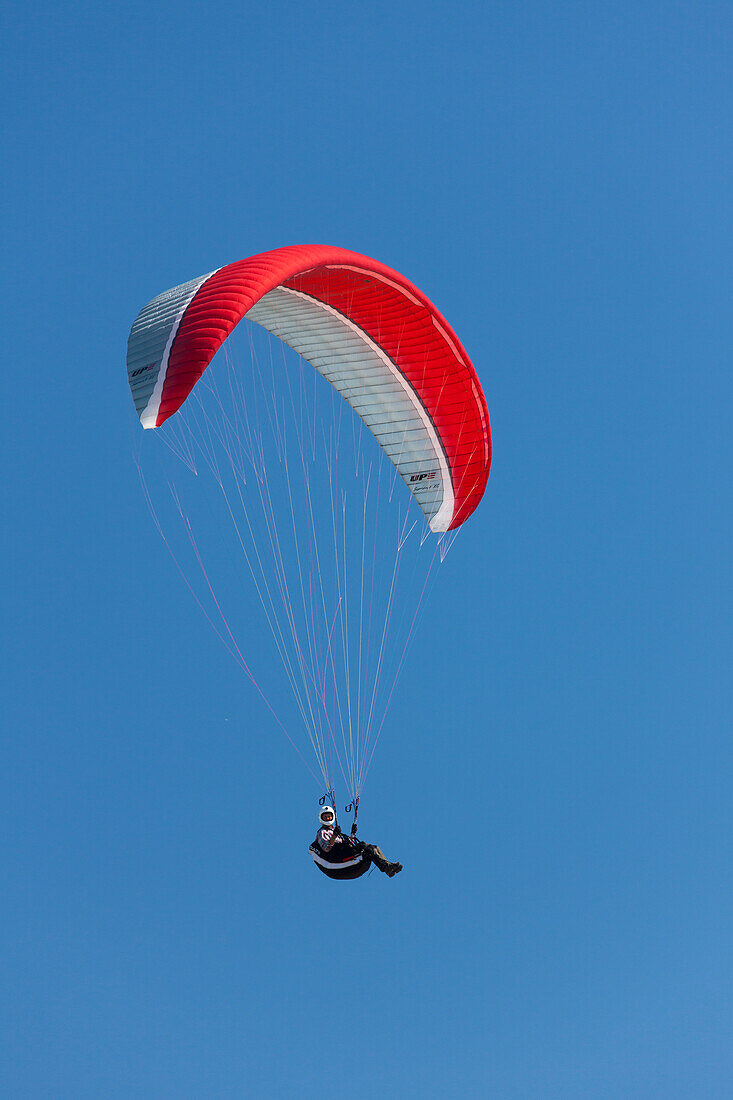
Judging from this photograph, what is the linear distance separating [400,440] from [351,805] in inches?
181

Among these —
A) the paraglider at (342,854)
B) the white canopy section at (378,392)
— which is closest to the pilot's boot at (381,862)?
the paraglider at (342,854)

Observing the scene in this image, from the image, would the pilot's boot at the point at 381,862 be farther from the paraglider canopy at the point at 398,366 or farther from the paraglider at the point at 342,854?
the paraglider canopy at the point at 398,366

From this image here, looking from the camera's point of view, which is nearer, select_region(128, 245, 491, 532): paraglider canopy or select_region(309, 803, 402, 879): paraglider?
select_region(309, 803, 402, 879): paraglider

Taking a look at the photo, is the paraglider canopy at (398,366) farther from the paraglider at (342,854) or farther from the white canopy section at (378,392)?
the paraglider at (342,854)

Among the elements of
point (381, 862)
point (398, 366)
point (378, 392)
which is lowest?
point (381, 862)

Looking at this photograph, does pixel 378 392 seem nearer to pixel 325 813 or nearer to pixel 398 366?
pixel 398 366

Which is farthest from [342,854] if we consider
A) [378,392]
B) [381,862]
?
[378,392]

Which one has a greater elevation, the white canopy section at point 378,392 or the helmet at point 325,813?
the white canopy section at point 378,392

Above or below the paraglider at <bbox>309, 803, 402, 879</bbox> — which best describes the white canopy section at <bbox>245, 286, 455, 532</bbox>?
above

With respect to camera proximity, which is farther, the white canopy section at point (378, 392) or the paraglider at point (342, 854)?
the white canopy section at point (378, 392)

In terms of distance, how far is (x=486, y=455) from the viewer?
59.7 ft

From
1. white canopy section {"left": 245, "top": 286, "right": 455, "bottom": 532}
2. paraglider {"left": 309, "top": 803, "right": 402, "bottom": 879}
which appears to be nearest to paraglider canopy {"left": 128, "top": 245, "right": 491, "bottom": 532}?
white canopy section {"left": 245, "top": 286, "right": 455, "bottom": 532}

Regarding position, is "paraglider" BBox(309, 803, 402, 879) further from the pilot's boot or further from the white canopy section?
the white canopy section

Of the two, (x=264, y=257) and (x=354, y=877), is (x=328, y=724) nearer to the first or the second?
(x=354, y=877)
